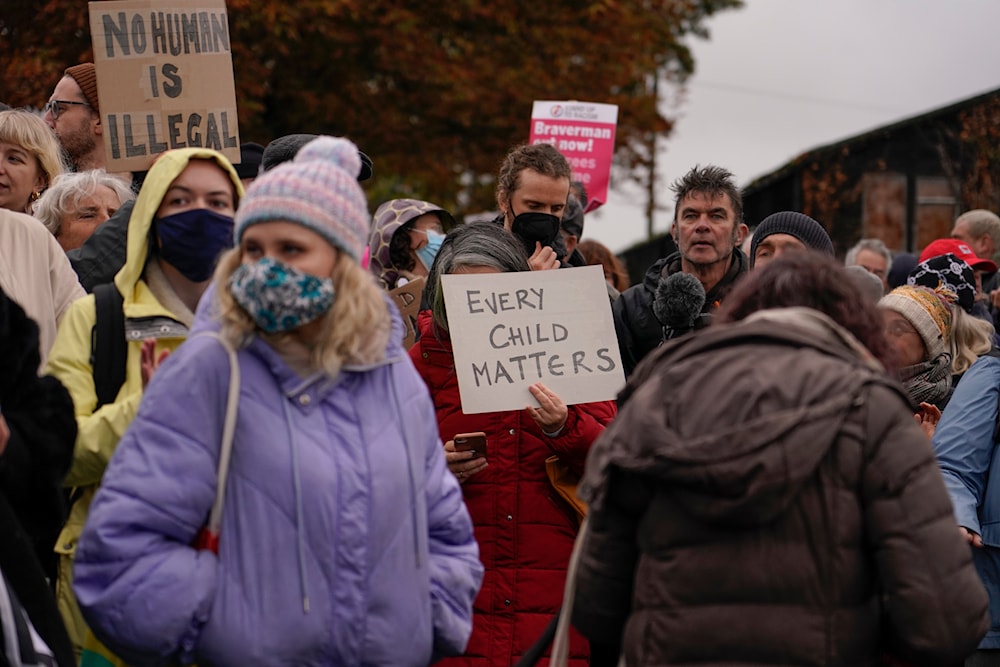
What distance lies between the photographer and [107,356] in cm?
402

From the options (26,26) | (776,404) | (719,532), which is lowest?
(719,532)

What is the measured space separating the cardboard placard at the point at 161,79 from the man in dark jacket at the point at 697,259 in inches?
72.1

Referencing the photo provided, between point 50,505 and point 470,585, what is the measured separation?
1.09 meters

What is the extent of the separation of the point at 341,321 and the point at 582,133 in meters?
7.20

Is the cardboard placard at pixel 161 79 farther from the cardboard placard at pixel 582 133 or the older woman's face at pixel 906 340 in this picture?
the cardboard placard at pixel 582 133

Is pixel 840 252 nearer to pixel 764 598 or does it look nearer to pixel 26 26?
pixel 26 26

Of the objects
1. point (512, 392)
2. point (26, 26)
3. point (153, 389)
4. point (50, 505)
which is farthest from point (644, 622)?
point (26, 26)

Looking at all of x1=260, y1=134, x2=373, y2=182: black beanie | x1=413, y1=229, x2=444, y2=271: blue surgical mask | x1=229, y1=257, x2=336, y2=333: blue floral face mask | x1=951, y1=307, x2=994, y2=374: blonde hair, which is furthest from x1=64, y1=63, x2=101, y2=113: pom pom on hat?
x1=951, y1=307, x2=994, y2=374: blonde hair

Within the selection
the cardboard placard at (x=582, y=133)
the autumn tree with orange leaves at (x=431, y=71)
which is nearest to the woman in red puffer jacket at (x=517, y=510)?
the cardboard placard at (x=582, y=133)

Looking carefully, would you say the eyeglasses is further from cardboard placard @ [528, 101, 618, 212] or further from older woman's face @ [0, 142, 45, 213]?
cardboard placard @ [528, 101, 618, 212]

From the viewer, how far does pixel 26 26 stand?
14.8m

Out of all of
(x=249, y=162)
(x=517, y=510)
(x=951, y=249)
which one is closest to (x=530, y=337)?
(x=517, y=510)

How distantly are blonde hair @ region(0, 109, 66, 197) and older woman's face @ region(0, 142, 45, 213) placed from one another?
3 cm

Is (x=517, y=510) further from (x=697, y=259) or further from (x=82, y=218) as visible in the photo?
(x=82, y=218)
